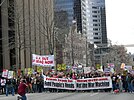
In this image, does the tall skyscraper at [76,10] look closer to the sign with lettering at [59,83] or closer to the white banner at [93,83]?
the sign with lettering at [59,83]

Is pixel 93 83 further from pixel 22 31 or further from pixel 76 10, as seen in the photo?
pixel 76 10

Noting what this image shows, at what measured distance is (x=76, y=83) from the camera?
37.8 metres

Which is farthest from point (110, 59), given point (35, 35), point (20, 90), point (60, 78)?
point (20, 90)

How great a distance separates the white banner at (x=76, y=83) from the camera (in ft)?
122

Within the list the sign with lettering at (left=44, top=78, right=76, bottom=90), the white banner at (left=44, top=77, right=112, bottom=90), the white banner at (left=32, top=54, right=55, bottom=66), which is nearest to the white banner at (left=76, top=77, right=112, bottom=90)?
the white banner at (left=44, top=77, right=112, bottom=90)

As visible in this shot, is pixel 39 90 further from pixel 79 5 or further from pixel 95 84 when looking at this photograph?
pixel 79 5

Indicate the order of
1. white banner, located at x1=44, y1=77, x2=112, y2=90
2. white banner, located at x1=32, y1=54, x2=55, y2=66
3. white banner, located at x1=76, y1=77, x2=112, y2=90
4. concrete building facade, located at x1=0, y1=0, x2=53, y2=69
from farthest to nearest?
concrete building facade, located at x1=0, y1=0, x2=53, y2=69, white banner, located at x1=32, y1=54, x2=55, y2=66, white banner, located at x1=44, y1=77, x2=112, y2=90, white banner, located at x1=76, y1=77, x2=112, y2=90

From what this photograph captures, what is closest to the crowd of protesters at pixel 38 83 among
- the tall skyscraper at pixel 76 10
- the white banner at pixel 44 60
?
the white banner at pixel 44 60

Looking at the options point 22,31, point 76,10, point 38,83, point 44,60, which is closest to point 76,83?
point 38,83

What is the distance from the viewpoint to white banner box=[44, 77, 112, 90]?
37250mm

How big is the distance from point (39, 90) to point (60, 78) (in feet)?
7.17

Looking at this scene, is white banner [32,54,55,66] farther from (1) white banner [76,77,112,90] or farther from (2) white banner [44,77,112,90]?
(1) white banner [76,77,112,90]

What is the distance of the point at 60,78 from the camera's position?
38062 mm

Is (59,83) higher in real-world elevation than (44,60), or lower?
lower
